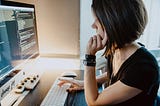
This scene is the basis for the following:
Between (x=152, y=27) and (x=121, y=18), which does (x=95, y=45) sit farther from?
(x=152, y=27)

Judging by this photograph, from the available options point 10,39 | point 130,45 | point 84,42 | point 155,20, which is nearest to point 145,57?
point 130,45

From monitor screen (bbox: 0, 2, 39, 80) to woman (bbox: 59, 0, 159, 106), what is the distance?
0.42 m

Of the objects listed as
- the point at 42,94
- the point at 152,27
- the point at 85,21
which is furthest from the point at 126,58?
the point at 152,27

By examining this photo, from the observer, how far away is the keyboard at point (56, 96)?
1045mm

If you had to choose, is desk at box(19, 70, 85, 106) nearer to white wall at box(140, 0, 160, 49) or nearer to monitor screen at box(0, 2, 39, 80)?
monitor screen at box(0, 2, 39, 80)

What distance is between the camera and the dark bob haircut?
2.93 ft

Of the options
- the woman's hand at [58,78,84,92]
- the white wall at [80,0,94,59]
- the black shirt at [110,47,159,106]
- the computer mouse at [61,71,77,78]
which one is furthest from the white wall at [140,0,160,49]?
the black shirt at [110,47,159,106]

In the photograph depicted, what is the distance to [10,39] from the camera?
101cm

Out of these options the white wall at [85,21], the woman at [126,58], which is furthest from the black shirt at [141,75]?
the white wall at [85,21]

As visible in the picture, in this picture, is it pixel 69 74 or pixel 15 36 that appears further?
pixel 69 74

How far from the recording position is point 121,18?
0.89 m

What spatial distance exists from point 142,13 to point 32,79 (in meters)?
0.88

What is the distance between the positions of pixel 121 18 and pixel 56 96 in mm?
575

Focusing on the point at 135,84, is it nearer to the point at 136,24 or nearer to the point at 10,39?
the point at 136,24
